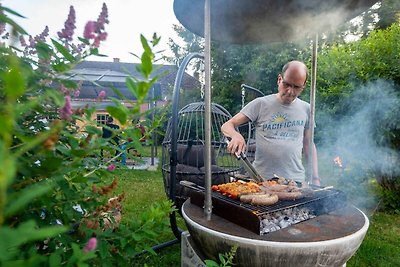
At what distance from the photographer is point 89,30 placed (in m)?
0.91

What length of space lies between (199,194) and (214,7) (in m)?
1.55

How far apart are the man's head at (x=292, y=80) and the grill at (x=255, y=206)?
3.52ft

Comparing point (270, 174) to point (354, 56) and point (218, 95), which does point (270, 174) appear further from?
point (218, 95)

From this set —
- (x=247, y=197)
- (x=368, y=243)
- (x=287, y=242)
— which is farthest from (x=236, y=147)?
(x=368, y=243)

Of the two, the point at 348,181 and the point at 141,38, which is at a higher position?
the point at 141,38

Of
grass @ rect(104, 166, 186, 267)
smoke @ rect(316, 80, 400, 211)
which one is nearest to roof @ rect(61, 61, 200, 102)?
grass @ rect(104, 166, 186, 267)

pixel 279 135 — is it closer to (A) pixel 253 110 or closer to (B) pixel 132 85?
(A) pixel 253 110

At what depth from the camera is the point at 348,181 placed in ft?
19.7

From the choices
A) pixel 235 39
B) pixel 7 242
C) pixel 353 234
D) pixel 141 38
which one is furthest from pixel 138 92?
pixel 235 39

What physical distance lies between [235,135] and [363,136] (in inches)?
143

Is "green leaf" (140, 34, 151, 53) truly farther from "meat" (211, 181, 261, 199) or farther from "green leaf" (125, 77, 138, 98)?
"meat" (211, 181, 261, 199)

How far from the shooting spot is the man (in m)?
3.15

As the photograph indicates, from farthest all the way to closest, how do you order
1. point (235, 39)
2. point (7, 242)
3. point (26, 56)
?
Result: point (235, 39) < point (26, 56) < point (7, 242)

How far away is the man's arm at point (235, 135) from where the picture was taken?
2.47 m
